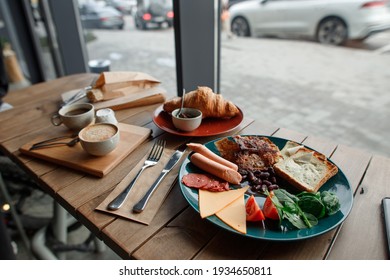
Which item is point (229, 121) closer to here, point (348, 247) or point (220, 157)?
point (220, 157)

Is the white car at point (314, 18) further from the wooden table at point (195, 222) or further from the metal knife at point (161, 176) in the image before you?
the metal knife at point (161, 176)

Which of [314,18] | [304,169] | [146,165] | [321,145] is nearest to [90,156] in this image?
[146,165]

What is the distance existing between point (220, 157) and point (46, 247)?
130cm

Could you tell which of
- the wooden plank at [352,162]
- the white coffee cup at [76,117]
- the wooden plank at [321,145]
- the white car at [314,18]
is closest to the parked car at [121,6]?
the white car at [314,18]

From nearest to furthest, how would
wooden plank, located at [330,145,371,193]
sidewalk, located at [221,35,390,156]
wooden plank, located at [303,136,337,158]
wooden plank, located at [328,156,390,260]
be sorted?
1. wooden plank, located at [328,156,390,260]
2. wooden plank, located at [330,145,371,193]
3. wooden plank, located at [303,136,337,158]
4. sidewalk, located at [221,35,390,156]

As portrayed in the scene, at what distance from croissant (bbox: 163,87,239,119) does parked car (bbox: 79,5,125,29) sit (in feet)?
12.7

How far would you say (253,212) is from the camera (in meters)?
0.70

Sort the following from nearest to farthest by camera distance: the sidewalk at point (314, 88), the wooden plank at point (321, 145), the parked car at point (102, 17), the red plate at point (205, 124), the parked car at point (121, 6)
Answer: the wooden plank at point (321, 145) < the red plate at point (205, 124) < the sidewalk at point (314, 88) < the parked car at point (102, 17) < the parked car at point (121, 6)

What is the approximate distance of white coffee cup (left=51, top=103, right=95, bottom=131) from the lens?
1116mm

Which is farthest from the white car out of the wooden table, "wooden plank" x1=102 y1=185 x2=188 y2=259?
"wooden plank" x1=102 y1=185 x2=188 y2=259

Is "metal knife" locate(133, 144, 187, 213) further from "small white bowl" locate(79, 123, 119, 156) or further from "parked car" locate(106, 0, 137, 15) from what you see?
"parked car" locate(106, 0, 137, 15)

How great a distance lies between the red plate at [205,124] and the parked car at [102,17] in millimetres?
3818

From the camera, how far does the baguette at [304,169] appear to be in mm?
812

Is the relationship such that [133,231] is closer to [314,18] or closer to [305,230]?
[305,230]
